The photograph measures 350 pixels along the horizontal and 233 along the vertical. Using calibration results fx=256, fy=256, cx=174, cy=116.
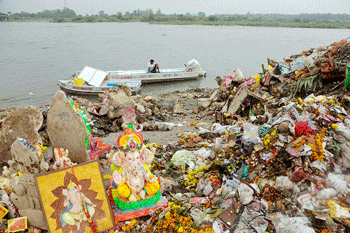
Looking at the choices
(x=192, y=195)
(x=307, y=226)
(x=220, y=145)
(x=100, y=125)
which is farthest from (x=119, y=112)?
(x=307, y=226)

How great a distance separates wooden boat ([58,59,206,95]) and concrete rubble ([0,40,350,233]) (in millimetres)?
7517

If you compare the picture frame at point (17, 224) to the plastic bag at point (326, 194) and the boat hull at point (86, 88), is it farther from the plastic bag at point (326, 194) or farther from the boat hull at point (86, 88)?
the boat hull at point (86, 88)

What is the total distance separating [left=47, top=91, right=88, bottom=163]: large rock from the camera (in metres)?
4.87

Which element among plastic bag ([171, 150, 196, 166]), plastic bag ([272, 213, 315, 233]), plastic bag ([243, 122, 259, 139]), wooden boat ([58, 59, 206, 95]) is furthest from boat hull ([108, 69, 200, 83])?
plastic bag ([272, 213, 315, 233])

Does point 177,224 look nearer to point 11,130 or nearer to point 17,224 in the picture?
point 17,224

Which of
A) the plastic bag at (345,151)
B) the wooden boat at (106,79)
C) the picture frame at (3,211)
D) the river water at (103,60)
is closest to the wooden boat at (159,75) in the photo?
the wooden boat at (106,79)

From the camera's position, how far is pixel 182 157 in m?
6.02

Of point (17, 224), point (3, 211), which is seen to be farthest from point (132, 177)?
point (3, 211)

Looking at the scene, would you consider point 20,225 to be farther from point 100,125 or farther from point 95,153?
point 100,125

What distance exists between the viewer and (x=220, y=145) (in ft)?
19.2

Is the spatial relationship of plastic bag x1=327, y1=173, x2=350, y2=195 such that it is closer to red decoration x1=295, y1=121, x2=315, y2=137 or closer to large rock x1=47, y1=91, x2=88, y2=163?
red decoration x1=295, y1=121, x2=315, y2=137

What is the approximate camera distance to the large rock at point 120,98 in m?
9.24

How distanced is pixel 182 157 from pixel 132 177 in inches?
76.6

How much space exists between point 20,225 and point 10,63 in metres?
24.7
